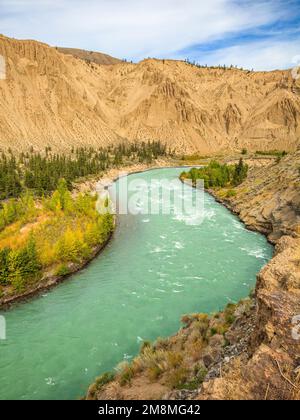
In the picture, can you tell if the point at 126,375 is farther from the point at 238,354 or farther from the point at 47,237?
the point at 47,237

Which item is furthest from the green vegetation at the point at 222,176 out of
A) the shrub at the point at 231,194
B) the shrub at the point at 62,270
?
the shrub at the point at 62,270

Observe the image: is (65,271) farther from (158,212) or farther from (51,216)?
(158,212)

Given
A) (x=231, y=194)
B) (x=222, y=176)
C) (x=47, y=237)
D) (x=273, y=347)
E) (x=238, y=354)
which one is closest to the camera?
(x=273, y=347)

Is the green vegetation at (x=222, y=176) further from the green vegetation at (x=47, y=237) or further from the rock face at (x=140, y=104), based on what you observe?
the rock face at (x=140, y=104)

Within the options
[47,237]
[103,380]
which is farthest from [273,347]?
[47,237]

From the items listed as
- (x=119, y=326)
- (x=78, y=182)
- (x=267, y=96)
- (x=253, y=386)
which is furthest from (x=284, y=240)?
(x=267, y=96)
